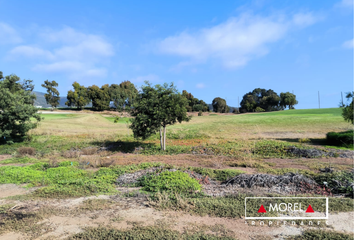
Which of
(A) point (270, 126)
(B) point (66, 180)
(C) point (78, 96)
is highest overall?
(C) point (78, 96)

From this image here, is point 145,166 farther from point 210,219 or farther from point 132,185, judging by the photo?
point 210,219

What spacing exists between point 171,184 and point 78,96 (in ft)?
300

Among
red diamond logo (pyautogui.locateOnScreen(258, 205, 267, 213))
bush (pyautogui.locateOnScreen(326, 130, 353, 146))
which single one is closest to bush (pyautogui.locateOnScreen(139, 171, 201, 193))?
red diamond logo (pyautogui.locateOnScreen(258, 205, 267, 213))

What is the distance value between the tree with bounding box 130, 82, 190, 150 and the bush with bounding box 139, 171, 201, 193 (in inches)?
368

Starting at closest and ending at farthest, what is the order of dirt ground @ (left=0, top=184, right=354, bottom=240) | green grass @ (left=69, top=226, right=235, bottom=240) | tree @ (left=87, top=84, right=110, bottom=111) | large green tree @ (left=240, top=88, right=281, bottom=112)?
green grass @ (left=69, top=226, right=235, bottom=240) → dirt ground @ (left=0, top=184, right=354, bottom=240) → tree @ (left=87, top=84, right=110, bottom=111) → large green tree @ (left=240, top=88, right=281, bottom=112)

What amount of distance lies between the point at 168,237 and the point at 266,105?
9761cm

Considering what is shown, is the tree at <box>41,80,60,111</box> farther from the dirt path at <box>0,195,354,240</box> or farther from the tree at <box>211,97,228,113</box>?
the dirt path at <box>0,195,354,240</box>

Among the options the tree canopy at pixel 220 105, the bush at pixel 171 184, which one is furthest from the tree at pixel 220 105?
the bush at pixel 171 184

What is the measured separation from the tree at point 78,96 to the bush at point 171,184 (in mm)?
83622

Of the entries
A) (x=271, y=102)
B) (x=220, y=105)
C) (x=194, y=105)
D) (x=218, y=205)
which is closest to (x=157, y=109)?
(x=218, y=205)

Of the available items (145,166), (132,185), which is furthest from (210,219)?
(145,166)

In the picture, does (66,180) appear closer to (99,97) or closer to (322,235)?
(322,235)

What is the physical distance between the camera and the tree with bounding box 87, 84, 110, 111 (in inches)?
3216

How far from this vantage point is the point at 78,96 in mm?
88500
